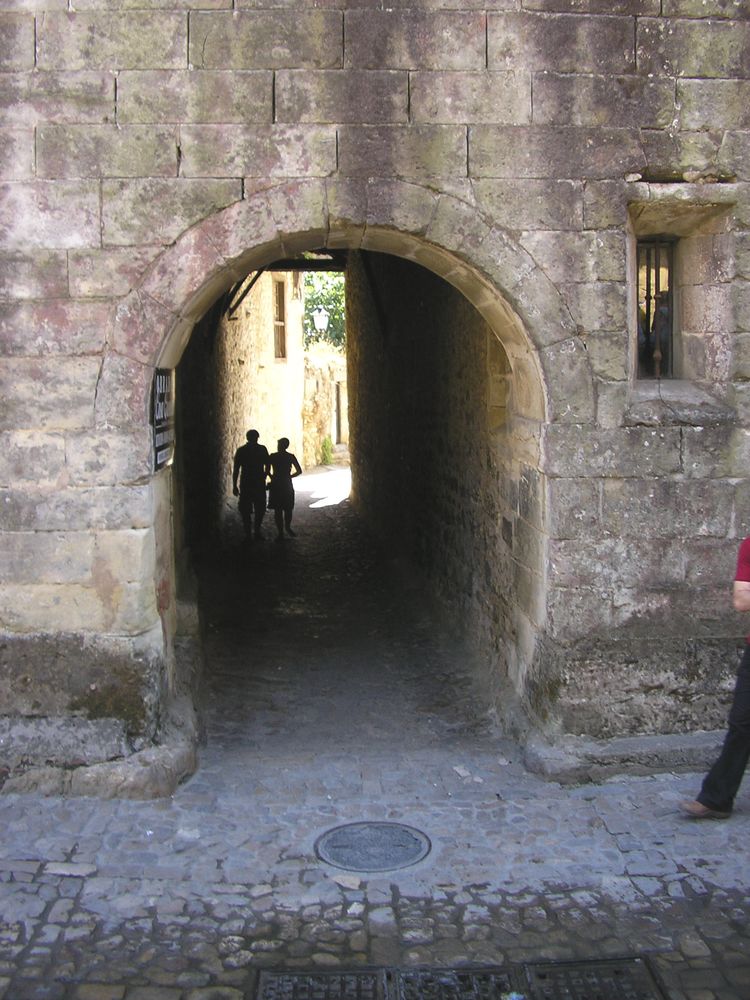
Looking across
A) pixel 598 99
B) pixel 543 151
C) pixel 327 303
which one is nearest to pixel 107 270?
pixel 543 151

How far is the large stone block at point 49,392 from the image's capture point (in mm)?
4840

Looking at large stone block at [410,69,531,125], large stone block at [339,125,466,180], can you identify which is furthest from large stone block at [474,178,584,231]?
large stone block at [410,69,531,125]

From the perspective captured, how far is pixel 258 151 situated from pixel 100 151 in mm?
745

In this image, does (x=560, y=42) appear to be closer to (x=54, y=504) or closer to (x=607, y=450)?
(x=607, y=450)

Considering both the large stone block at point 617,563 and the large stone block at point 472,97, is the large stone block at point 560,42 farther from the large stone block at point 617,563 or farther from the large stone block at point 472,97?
the large stone block at point 617,563

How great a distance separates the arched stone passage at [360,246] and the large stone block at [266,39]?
59cm

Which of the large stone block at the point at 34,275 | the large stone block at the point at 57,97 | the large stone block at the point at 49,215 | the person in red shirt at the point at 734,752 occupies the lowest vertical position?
the person in red shirt at the point at 734,752

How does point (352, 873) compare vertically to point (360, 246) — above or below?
below

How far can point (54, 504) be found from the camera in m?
4.88

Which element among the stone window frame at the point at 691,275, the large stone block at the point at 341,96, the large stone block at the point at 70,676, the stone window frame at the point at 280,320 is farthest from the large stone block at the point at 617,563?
the stone window frame at the point at 280,320

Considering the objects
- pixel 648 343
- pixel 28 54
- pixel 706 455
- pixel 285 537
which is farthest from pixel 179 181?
pixel 285 537

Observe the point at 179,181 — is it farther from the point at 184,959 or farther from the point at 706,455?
the point at 184,959

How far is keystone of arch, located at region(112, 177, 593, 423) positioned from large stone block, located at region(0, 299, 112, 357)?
0.31 ft

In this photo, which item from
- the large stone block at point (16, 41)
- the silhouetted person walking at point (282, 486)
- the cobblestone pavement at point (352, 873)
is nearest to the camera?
the cobblestone pavement at point (352, 873)
